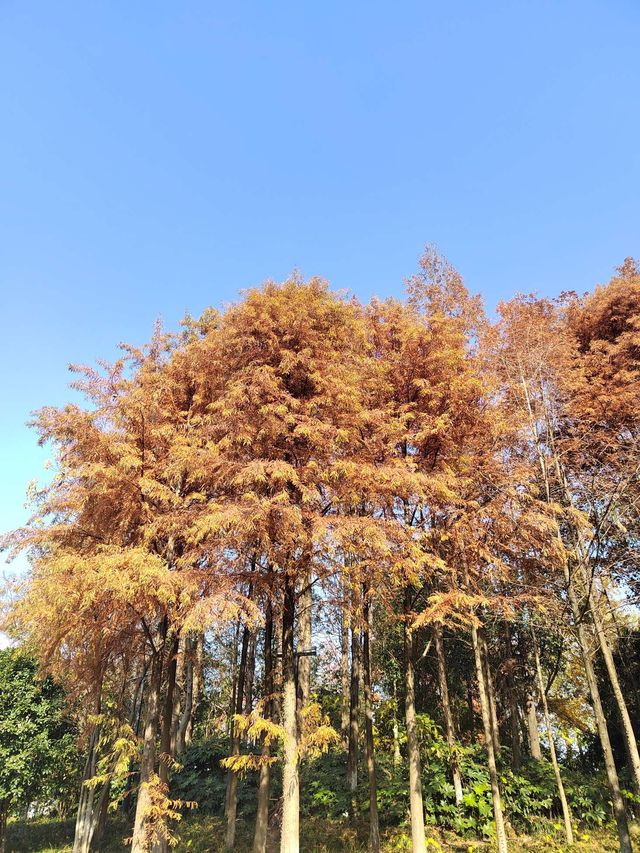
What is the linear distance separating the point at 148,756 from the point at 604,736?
782 cm

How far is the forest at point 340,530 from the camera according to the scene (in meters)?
8.09

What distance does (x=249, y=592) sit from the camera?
960 cm

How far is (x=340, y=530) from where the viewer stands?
25.8 ft

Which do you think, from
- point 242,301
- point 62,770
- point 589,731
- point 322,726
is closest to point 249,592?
point 322,726

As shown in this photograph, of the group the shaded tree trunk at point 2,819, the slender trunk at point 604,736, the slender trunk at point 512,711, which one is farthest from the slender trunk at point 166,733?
the shaded tree trunk at point 2,819

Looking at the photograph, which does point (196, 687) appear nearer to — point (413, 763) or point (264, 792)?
point (264, 792)

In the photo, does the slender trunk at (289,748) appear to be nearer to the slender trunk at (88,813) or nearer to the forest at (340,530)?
the forest at (340,530)

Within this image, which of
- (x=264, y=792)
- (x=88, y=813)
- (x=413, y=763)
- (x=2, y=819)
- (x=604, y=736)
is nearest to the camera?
(x=604, y=736)

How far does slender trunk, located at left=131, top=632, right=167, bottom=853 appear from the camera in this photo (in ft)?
26.0

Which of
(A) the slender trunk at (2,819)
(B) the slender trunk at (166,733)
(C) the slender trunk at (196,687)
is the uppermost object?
(C) the slender trunk at (196,687)

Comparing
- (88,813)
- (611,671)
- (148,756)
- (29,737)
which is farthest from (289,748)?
(29,737)

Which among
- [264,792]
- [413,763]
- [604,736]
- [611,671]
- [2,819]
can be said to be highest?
[611,671]

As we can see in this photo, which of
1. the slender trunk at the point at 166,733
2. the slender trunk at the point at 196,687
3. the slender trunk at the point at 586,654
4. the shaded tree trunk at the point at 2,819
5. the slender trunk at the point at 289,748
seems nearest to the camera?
the slender trunk at the point at 289,748

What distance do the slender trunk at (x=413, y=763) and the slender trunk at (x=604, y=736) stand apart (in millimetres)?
2916
